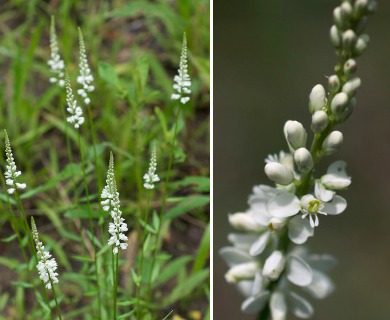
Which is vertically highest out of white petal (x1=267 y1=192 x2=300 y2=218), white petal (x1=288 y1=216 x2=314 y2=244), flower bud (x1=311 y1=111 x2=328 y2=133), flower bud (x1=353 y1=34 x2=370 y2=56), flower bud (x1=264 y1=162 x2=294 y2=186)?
flower bud (x1=353 y1=34 x2=370 y2=56)

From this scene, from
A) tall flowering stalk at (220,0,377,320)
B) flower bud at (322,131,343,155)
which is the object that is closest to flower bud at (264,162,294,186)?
tall flowering stalk at (220,0,377,320)

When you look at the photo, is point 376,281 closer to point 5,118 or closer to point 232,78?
point 232,78

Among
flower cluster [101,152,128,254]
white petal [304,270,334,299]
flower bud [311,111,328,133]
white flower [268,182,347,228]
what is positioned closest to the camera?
flower cluster [101,152,128,254]

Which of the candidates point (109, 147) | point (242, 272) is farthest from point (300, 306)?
point (109, 147)

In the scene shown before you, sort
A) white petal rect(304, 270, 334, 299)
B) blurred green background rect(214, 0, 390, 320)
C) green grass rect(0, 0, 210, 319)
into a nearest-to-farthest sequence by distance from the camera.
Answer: white petal rect(304, 270, 334, 299) → green grass rect(0, 0, 210, 319) → blurred green background rect(214, 0, 390, 320)

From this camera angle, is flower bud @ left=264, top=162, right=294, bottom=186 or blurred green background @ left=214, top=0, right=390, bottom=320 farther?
blurred green background @ left=214, top=0, right=390, bottom=320

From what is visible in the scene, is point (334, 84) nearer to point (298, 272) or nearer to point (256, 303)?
point (298, 272)

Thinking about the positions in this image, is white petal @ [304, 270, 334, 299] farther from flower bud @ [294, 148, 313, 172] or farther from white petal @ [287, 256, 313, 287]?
flower bud @ [294, 148, 313, 172]

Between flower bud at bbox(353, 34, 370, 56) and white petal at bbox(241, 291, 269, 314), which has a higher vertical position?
flower bud at bbox(353, 34, 370, 56)
